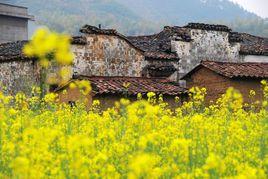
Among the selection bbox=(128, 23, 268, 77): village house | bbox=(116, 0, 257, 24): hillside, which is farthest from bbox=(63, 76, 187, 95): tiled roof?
bbox=(116, 0, 257, 24): hillside

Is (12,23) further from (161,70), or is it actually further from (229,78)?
(229,78)

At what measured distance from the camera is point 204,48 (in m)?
27.1

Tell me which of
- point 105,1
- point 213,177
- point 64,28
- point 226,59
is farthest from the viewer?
point 105,1

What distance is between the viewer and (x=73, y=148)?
3.97m

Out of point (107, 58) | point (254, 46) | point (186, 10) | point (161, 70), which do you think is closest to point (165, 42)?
point (161, 70)

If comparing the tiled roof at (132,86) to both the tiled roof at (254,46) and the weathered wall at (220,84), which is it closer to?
the weathered wall at (220,84)

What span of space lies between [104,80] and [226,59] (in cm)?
1041

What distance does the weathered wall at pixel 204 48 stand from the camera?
25828 millimetres

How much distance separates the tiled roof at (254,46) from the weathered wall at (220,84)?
6.90 metres

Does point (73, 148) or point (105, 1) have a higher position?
point (105, 1)

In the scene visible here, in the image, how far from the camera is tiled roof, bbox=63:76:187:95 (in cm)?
1786

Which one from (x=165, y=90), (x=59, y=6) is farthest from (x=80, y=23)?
(x=165, y=90)

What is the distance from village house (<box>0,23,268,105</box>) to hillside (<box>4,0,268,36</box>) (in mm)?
38716

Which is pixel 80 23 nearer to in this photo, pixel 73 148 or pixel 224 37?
pixel 224 37
